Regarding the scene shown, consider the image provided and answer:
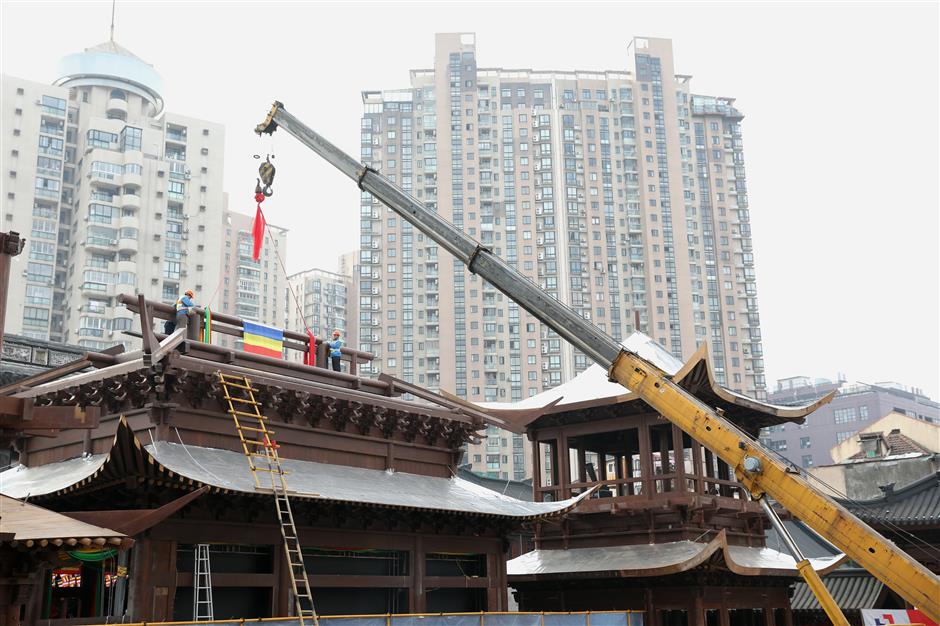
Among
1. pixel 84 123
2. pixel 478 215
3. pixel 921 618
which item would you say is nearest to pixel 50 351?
pixel 921 618

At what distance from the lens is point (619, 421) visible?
31719 millimetres

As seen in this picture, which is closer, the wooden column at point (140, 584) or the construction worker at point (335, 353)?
the wooden column at point (140, 584)

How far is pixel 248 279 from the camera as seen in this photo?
5118 inches

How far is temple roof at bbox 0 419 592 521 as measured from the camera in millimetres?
17625

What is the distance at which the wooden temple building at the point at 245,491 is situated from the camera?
18.7 metres

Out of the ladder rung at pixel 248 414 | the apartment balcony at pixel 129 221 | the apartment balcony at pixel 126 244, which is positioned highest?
the apartment balcony at pixel 129 221

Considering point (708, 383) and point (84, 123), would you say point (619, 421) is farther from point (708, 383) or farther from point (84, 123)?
point (84, 123)

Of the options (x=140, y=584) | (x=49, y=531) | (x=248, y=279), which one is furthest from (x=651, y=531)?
(x=248, y=279)

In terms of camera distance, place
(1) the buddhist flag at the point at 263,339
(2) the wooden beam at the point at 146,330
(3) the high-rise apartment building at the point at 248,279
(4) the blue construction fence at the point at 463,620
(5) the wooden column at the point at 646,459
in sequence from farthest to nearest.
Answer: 1. (3) the high-rise apartment building at the point at 248,279
2. (5) the wooden column at the point at 646,459
3. (1) the buddhist flag at the point at 263,339
4. (2) the wooden beam at the point at 146,330
5. (4) the blue construction fence at the point at 463,620

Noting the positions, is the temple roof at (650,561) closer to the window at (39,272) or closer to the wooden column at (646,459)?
the wooden column at (646,459)

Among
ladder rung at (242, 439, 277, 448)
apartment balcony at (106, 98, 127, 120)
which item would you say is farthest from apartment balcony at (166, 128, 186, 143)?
ladder rung at (242, 439, 277, 448)

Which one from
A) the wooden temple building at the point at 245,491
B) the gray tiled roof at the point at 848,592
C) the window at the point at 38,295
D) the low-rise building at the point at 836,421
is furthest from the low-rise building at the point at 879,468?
the window at the point at 38,295

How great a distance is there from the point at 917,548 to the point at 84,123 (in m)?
91.4

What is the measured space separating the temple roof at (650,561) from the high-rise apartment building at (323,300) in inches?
4399
